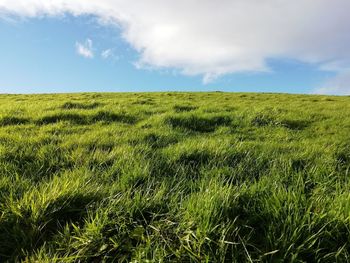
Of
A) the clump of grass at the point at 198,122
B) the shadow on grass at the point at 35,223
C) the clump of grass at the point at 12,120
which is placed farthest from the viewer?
the clump of grass at the point at 198,122

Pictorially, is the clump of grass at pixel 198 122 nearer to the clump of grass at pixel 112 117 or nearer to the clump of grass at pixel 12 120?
the clump of grass at pixel 112 117

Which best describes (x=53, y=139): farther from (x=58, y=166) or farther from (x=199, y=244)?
(x=199, y=244)

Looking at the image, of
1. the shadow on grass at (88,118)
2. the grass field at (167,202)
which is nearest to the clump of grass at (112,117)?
the shadow on grass at (88,118)

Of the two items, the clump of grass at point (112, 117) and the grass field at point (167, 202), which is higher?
the clump of grass at point (112, 117)

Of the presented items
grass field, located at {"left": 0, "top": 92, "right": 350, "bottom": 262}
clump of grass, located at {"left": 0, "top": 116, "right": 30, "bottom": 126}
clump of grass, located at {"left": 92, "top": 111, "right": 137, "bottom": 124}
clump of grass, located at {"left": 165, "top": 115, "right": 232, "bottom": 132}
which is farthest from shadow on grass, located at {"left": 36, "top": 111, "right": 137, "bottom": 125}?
grass field, located at {"left": 0, "top": 92, "right": 350, "bottom": 262}

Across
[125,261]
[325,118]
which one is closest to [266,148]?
[125,261]

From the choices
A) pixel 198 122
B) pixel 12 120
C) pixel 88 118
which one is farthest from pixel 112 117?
pixel 12 120

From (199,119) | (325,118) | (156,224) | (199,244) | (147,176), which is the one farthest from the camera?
(325,118)

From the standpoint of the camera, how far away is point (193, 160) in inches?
231

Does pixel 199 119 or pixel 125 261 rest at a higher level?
pixel 199 119

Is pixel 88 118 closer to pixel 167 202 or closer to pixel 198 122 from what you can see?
pixel 198 122

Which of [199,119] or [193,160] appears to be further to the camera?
[199,119]

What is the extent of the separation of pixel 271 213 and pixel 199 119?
6703 mm

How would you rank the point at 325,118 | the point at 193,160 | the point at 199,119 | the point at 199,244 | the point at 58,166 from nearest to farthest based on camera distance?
the point at 199,244, the point at 58,166, the point at 193,160, the point at 199,119, the point at 325,118
